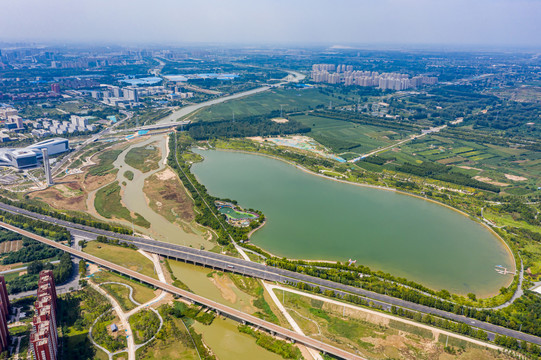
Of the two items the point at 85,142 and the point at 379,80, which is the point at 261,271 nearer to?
the point at 85,142

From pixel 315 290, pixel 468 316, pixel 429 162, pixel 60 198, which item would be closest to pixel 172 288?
pixel 315 290

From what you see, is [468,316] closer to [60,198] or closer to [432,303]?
[432,303]

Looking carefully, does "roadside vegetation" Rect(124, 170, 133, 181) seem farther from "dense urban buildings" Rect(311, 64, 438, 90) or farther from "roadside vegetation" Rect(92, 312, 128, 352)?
"dense urban buildings" Rect(311, 64, 438, 90)

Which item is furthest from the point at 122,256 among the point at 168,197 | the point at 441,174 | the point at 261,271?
the point at 441,174

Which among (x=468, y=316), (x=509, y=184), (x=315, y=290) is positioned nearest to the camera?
(x=468, y=316)

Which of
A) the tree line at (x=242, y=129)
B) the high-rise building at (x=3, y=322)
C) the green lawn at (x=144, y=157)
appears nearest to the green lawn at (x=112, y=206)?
the green lawn at (x=144, y=157)
